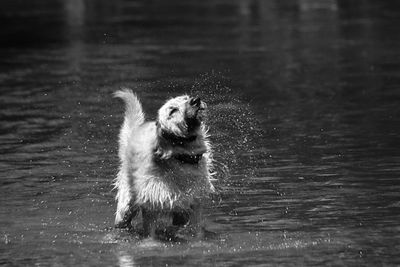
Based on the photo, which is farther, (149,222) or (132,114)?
(132,114)

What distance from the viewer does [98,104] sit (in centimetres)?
1792

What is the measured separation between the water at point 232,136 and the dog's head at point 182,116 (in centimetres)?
97

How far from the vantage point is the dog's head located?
9586mm

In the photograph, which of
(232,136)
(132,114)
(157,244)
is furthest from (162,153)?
(232,136)

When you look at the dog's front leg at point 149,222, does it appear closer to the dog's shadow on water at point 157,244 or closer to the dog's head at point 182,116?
the dog's shadow on water at point 157,244

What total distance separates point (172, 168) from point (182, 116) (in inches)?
20.8

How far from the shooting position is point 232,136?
14.7 metres

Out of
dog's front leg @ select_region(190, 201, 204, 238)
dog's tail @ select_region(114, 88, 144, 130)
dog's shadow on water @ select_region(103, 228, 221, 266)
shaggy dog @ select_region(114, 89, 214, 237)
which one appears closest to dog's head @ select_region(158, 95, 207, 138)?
shaggy dog @ select_region(114, 89, 214, 237)

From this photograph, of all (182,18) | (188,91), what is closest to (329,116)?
(188,91)

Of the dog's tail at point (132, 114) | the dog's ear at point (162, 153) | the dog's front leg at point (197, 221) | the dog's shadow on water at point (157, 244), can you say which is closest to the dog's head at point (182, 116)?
the dog's ear at point (162, 153)

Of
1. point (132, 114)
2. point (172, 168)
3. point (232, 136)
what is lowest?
point (232, 136)

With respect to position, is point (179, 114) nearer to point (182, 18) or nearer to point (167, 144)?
point (167, 144)

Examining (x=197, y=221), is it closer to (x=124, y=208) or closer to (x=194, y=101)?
(x=124, y=208)

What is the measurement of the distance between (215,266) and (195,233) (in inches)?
39.5
